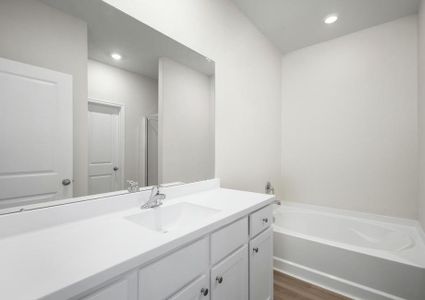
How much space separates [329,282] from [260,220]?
1107mm

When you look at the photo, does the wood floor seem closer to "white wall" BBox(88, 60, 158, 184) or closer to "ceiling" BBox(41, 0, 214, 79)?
"white wall" BBox(88, 60, 158, 184)

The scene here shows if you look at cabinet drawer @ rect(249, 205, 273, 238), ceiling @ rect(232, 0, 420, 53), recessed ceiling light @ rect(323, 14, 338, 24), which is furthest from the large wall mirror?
recessed ceiling light @ rect(323, 14, 338, 24)

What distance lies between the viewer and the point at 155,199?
3.97 feet

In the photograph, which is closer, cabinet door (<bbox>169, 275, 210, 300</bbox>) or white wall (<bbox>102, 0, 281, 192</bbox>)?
cabinet door (<bbox>169, 275, 210, 300</bbox>)

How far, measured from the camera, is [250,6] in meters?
2.00

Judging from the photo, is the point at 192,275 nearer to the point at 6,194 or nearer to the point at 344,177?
the point at 6,194

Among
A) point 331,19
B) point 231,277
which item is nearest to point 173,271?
point 231,277

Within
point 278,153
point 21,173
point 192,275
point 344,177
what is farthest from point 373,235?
point 21,173

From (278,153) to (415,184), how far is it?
1447 millimetres

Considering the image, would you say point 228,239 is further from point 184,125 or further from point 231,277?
point 184,125

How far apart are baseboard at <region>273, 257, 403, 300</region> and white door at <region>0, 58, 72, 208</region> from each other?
1980 millimetres

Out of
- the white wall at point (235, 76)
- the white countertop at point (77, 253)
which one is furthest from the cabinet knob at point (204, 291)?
the white wall at point (235, 76)

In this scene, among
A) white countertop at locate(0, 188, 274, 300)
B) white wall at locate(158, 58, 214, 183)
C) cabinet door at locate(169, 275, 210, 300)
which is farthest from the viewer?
white wall at locate(158, 58, 214, 183)

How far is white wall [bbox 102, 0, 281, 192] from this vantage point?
143 centimetres
